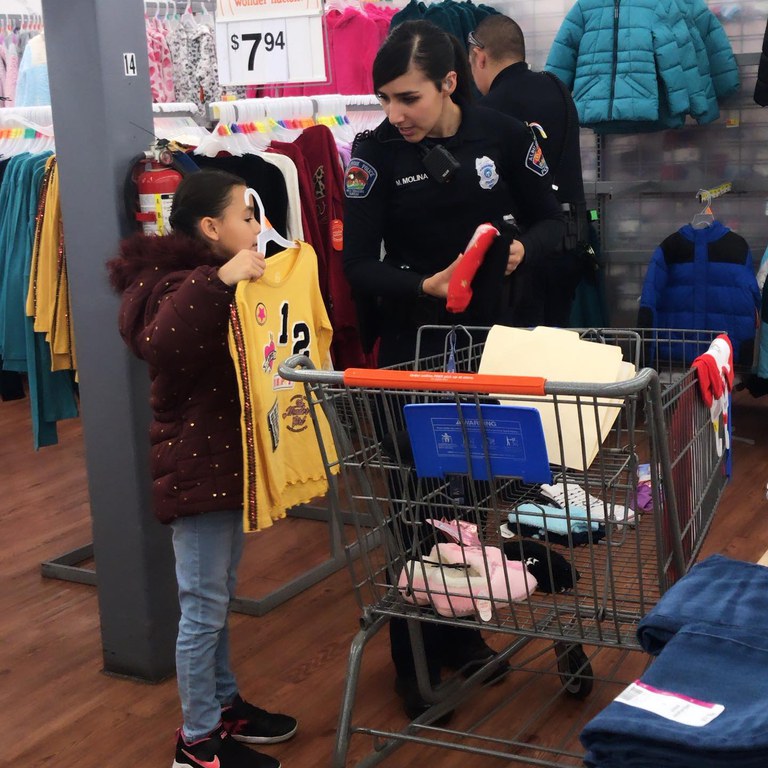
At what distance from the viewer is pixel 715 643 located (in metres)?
1.20

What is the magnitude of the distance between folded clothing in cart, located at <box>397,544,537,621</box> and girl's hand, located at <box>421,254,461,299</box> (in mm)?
716

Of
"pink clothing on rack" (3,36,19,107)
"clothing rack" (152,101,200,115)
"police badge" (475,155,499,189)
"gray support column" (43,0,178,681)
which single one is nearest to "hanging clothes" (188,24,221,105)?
"pink clothing on rack" (3,36,19,107)

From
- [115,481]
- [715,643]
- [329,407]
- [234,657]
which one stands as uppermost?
[329,407]

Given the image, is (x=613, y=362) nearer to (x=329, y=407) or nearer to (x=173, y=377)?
(x=329, y=407)

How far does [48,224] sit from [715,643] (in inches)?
107

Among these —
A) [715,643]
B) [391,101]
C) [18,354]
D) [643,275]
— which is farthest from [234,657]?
[643,275]

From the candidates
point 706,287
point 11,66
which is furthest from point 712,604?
point 11,66

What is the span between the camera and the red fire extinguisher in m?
2.69

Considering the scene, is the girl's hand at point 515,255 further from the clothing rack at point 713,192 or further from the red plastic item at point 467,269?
the clothing rack at point 713,192

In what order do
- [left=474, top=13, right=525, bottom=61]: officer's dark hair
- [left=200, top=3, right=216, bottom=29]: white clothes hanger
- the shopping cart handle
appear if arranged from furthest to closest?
1. [left=200, top=3, right=216, bottom=29]: white clothes hanger
2. [left=474, top=13, right=525, bottom=61]: officer's dark hair
3. the shopping cart handle

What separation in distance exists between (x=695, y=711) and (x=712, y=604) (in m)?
0.19

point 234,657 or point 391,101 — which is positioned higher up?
point 391,101

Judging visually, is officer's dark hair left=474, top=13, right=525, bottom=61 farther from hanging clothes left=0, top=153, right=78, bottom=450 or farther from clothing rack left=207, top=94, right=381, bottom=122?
hanging clothes left=0, top=153, right=78, bottom=450

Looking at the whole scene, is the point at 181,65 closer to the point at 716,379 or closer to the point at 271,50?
the point at 271,50
